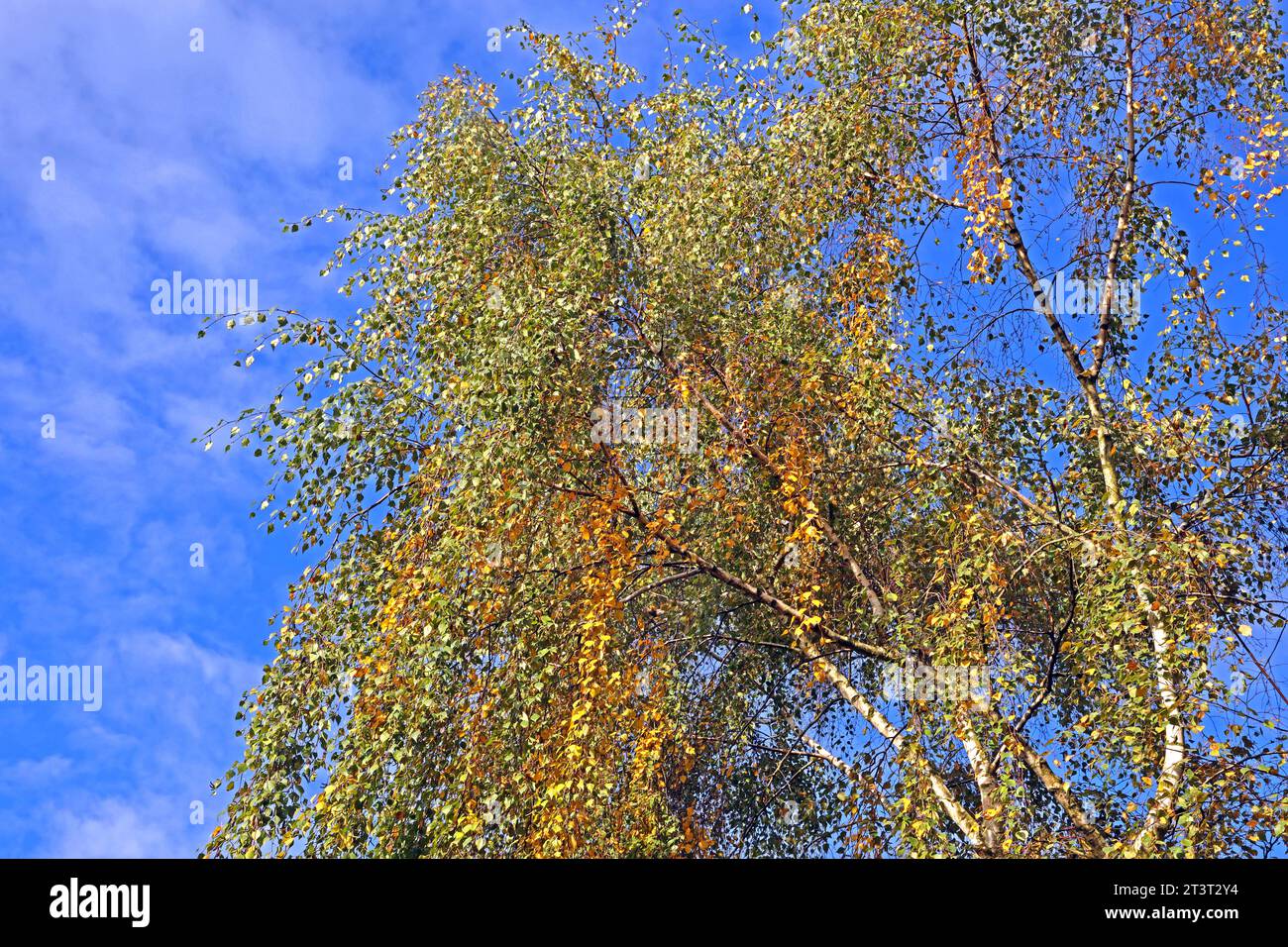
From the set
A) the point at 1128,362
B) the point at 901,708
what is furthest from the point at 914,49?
the point at 901,708

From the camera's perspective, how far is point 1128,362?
31.9 ft

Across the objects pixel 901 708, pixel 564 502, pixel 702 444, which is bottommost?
pixel 901 708

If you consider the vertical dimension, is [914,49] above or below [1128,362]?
above

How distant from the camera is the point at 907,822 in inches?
277

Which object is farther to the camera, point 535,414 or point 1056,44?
point 1056,44
